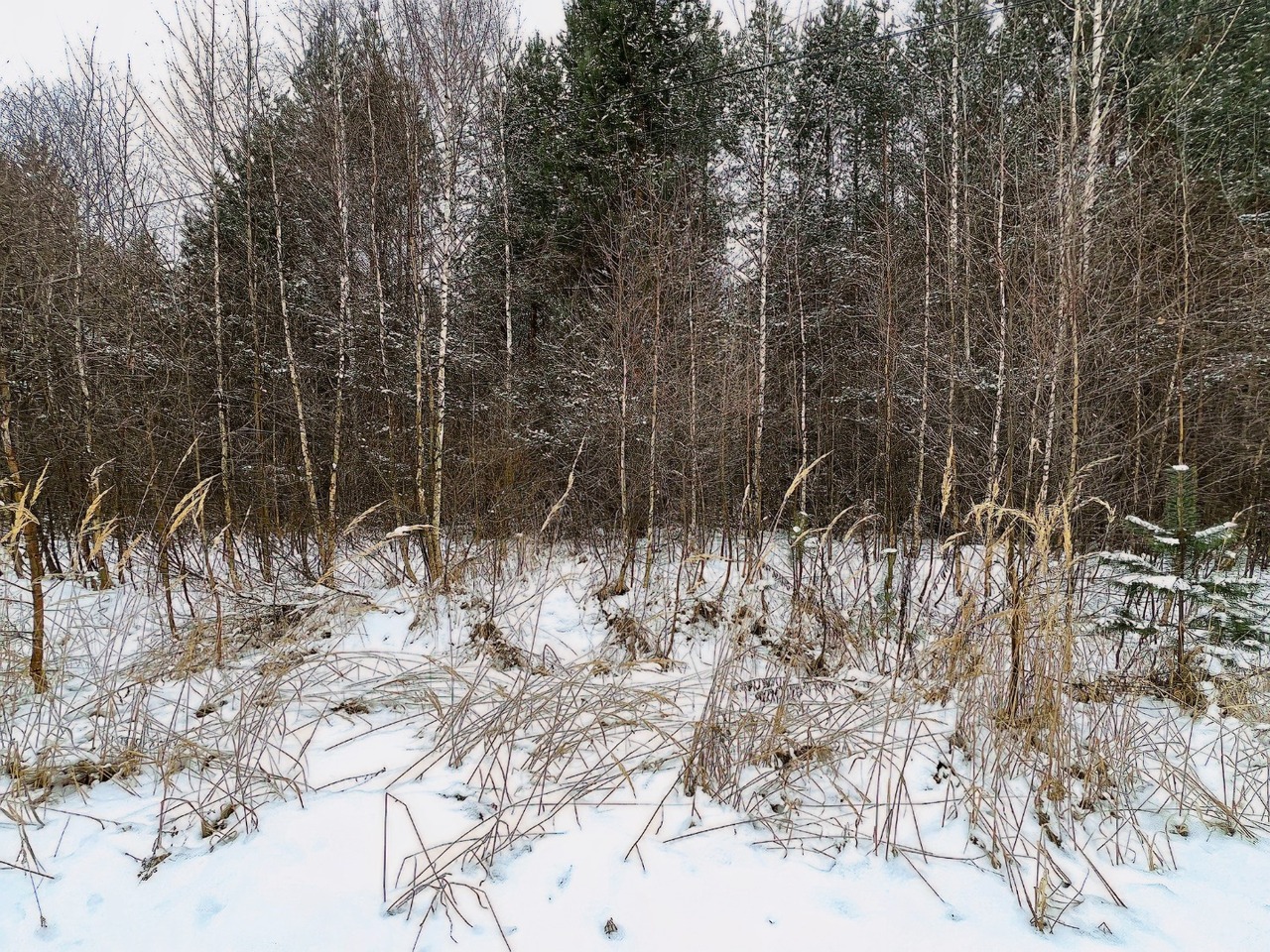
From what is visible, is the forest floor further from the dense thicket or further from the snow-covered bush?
the dense thicket

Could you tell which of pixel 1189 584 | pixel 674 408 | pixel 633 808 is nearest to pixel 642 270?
pixel 674 408

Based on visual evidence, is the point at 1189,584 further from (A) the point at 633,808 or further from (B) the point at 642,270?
(B) the point at 642,270

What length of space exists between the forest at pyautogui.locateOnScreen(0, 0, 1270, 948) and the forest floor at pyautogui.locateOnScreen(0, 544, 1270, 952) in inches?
1.8

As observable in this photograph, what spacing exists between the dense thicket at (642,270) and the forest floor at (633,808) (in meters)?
1.34

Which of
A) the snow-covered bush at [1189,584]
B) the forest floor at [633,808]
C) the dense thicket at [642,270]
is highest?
the dense thicket at [642,270]

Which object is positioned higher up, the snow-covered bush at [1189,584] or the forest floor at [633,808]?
the snow-covered bush at [1189,584]

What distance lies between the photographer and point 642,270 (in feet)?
22.0

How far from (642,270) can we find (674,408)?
1.75 meters

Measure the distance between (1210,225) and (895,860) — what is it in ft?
34.1

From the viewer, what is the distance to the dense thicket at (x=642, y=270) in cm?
591

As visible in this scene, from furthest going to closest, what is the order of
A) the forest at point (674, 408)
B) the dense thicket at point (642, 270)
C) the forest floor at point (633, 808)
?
the dense thicket at point (642, 270) → the forest at point (674, 408) → the forest floor at point (633, 808)

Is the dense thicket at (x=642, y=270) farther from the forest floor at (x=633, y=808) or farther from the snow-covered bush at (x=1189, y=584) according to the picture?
the forest floor at (x=633, y=808)

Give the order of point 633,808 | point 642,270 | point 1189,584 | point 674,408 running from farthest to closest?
point 674,408
point 642,270
point 1189,584
point 633,808

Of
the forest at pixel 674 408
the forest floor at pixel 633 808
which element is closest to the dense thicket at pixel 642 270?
the forest at pixel 674 408
